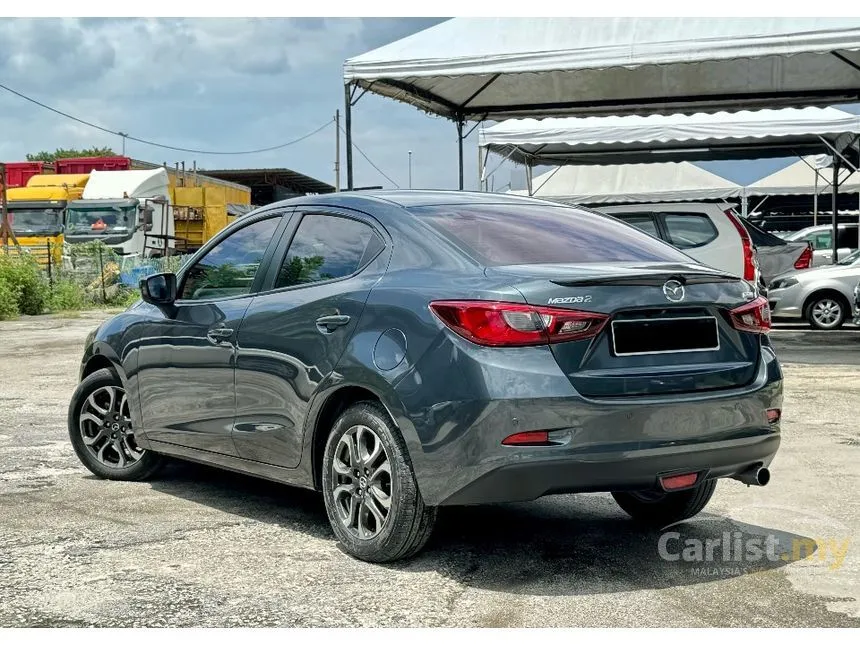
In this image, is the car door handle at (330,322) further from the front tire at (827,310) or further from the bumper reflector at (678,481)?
the front tire at (827,310)

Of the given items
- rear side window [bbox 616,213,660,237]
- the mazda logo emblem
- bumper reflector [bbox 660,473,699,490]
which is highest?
rear side window [bbox 616,213,660,237]

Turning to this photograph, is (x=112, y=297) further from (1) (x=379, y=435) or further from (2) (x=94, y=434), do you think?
(1) (x=379, y=435)

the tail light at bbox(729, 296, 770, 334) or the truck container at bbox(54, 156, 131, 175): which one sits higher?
the truck container at bbox(54, 156, 131, 175)

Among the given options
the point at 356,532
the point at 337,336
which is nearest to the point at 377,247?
the point at 337,336

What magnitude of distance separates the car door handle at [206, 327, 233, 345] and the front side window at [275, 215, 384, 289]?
35 centimetres

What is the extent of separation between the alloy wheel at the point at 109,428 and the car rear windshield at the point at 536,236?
7.96ft

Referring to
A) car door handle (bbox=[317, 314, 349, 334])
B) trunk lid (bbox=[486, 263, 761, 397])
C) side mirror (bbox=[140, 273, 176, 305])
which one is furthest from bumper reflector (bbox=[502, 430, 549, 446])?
side mirror (bbox=[140, 273, 176, 305])

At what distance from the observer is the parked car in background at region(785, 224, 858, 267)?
84.1 feet

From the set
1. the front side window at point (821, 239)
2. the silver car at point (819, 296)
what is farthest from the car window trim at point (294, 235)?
the front side window at point (821, 239)

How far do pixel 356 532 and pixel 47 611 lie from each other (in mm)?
1295

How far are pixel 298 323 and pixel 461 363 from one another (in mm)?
1095

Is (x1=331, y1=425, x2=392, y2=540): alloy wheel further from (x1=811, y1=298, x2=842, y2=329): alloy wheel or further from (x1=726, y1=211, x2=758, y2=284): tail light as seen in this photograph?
(x1=811, y1=298, x2=842, y2=329): alloy wheel

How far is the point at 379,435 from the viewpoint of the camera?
4.78m

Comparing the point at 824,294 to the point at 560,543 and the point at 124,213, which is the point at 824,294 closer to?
the point at 560,543
